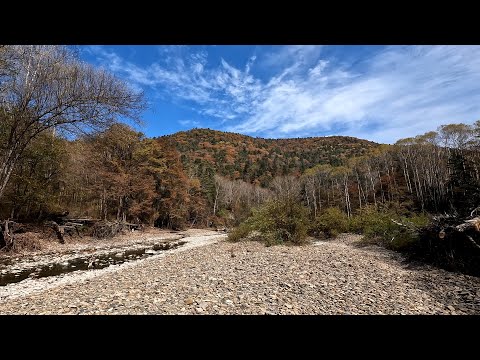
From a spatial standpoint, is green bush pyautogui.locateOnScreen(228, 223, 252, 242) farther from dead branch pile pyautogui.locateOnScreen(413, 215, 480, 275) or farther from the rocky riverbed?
dead branch pile pyautogui.locateOnScreen(413, 215, 480, 275)

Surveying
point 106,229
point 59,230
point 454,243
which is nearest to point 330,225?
point 454,243

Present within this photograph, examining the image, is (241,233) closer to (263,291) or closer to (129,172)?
(263,291)

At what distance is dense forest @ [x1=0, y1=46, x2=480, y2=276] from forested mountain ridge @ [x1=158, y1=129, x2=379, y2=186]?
1.36m

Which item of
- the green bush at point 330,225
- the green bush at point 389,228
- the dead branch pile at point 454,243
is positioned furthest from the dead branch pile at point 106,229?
the dead branch pile at point 454,243

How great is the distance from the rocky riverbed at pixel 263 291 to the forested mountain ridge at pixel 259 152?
40.2 metres

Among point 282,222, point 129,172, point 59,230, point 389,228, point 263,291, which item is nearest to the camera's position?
point 263,291

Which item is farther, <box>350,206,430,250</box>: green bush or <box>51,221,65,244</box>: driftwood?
<box>51,221,65,244</box>: driftwood

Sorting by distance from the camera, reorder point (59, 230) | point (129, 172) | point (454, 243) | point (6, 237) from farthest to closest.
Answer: point (129, 172) < point (59, 230) < point (6, 237) < point (454, 243)

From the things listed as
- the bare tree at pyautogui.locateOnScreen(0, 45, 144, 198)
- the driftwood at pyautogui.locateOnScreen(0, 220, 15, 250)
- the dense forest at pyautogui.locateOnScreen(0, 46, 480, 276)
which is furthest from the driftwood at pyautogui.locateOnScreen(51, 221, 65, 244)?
the bare tree at pyautogui.locateOnScreen(0, 45, 144, 198)

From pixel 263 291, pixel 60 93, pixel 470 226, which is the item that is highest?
pixel 60 93

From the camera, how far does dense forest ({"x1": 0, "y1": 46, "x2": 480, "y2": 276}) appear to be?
902 centimetres

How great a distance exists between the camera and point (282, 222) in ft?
46.0

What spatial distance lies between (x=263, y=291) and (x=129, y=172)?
2267 cm
